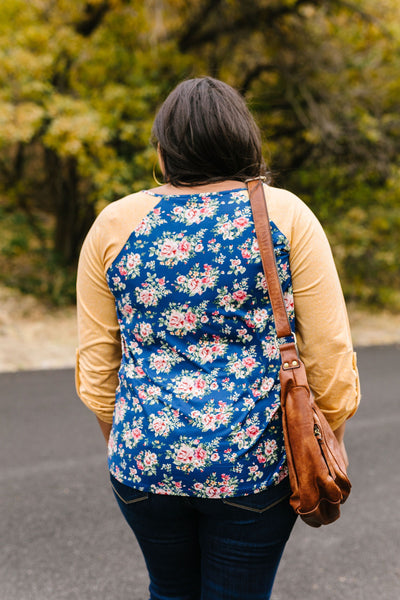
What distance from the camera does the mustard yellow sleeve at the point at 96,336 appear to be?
143cm

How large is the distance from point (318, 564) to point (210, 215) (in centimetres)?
219

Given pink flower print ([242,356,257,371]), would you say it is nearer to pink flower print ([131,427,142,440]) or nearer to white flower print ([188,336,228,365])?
white flower print ([188,336,228,365])

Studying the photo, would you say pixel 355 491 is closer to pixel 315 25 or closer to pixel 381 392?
pixel 381 392

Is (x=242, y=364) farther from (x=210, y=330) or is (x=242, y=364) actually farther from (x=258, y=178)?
(x=258, y=178)

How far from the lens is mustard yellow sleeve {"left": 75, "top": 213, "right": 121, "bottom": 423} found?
1.43m

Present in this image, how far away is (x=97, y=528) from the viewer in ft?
10.2

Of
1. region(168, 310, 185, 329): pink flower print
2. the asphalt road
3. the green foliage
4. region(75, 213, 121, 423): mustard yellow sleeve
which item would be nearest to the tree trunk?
the green foliage

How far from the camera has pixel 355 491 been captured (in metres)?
3.64

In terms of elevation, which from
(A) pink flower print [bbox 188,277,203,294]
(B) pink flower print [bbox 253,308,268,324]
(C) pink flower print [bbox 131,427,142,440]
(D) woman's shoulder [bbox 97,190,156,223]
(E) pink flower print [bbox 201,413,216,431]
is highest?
(D) woman's shoulder [bbox 97,190,156,223]

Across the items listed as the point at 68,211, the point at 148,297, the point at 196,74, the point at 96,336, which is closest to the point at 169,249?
the point at 148,297

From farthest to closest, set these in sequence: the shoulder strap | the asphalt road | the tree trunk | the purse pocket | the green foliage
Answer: the tree trunk → the green foliage → the asphalt road → the purse pocket → the shoulder strap

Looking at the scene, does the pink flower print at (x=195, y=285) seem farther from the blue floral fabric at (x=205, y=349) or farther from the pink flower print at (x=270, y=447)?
the pink flower print at (x=270, y=447)

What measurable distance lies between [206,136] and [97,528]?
97.5 inches

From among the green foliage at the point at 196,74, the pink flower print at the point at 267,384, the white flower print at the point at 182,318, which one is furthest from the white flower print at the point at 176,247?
the green foliage at the point at 196,74
